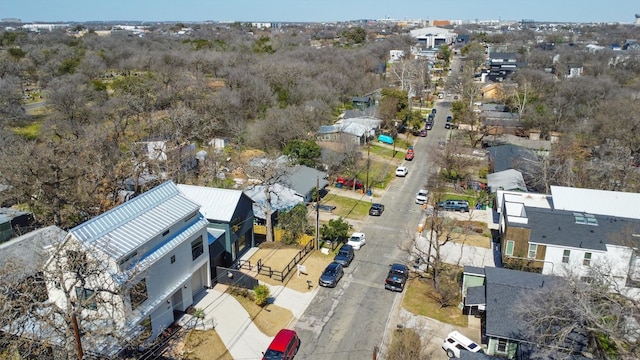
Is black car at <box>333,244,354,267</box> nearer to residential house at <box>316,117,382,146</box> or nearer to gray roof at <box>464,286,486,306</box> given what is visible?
gray roof at <box>464,286,486,306</box>

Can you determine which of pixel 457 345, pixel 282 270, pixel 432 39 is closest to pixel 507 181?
pixel 457 345

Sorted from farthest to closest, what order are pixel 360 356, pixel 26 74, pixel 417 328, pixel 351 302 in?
pixel 26 74 < pixel 351 302 < pixel 417 328 < pixel 360 356

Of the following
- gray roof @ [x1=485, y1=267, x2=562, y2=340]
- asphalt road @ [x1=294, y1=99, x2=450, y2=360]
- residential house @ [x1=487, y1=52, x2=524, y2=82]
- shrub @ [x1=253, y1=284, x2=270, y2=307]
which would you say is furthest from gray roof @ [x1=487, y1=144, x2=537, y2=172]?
residential house @ [x1=487, y1=52, x2=524, y2=82]

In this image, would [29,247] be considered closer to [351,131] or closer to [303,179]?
[303,179]

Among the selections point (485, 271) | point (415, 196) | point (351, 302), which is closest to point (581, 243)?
point (485, 271)

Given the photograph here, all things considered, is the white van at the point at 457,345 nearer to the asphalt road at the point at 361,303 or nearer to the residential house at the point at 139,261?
the asphalt road at the point at 361,303

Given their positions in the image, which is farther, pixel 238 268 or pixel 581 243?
pixel 238 268

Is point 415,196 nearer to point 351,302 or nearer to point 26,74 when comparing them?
point 351,302
